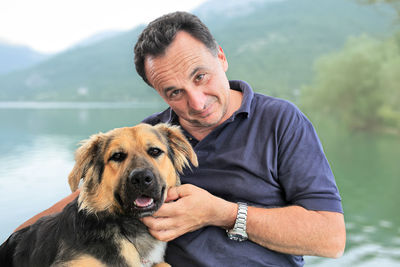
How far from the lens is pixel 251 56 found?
192 ft

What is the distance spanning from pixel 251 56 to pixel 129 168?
59.0 m

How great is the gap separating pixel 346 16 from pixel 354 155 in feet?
239

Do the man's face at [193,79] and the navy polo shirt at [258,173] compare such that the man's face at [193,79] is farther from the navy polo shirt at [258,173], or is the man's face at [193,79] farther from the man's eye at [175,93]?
the navy polo shirt at [258,173]

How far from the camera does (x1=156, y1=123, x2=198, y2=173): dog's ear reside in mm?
2176

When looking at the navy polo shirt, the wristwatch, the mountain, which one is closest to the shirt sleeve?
the navy polo shirt

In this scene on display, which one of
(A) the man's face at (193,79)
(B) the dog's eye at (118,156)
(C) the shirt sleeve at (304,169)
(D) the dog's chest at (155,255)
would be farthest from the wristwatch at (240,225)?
(B) the dog's eye at (118,156)

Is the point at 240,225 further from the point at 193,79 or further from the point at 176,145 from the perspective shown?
the point at 193,79

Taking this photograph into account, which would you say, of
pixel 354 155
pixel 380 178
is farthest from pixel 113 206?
pixel 354 155

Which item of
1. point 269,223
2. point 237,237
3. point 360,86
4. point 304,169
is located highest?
point 304,169

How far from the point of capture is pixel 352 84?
82.4ft

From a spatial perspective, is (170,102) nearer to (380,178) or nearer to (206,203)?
Result: (206,203)

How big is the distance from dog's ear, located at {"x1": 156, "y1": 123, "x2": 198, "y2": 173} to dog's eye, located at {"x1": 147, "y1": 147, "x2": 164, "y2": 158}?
9 centimetres

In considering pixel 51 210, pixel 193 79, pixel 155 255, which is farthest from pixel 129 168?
pixel 51 210

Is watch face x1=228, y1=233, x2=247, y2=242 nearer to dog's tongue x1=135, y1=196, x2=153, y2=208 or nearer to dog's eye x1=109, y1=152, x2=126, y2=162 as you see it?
dog's tongue x1=135, y1=196, x2=153, y2=208
